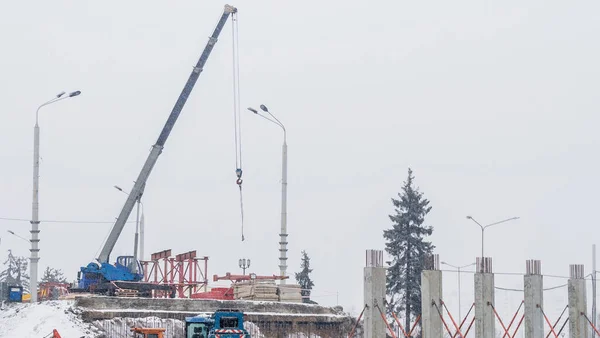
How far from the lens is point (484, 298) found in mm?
43156

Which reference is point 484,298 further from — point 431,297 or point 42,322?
point 42,322

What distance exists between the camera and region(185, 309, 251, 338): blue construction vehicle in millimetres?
40125

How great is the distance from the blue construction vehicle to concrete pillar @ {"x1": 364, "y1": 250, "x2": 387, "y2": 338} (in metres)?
5.26

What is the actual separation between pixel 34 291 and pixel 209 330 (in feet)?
41.2

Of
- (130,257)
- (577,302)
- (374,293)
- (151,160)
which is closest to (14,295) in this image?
(130,257)

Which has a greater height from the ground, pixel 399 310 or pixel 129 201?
pixel 129 201

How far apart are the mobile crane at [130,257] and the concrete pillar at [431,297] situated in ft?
66.0

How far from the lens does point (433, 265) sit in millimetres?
41219

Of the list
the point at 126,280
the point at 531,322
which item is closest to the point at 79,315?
the point at 126,280

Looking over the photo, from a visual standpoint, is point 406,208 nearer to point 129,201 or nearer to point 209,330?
point 129,201

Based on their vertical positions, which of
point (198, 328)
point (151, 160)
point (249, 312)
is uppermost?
point (151, 160)

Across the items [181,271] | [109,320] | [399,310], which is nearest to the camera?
[109,320]

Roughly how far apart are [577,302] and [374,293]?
14.1 m

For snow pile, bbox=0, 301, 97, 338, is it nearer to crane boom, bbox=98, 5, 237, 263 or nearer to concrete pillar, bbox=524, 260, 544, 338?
crane boom, bbox=98, 5, 237, 263
